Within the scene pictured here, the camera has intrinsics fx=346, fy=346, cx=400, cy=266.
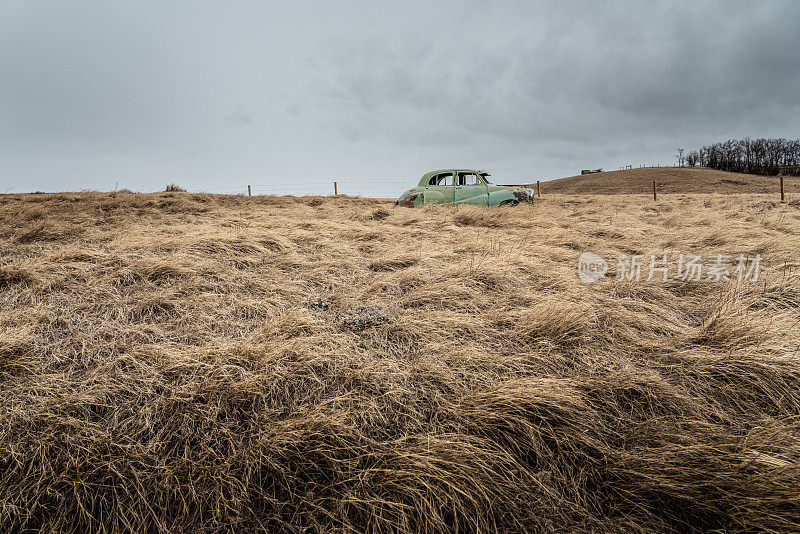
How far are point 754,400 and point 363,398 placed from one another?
2.17 meters

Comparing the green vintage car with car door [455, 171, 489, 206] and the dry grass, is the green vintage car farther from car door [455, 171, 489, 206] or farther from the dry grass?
the dry grass

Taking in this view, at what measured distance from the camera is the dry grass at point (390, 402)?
4.47 ft

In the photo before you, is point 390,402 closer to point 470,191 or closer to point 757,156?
point 470,191

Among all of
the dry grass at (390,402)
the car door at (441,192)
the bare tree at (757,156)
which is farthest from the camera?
the bare tree at (757,156)

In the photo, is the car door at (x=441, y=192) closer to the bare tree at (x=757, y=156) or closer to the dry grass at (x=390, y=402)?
the dry grass at (x=390, y=402)

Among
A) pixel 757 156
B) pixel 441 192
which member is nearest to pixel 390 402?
pixel 441 192

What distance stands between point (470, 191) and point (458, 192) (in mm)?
375

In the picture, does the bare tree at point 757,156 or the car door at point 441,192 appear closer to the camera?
the car door at point 441,192

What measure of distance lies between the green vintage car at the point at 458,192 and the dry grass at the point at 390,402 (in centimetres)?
683

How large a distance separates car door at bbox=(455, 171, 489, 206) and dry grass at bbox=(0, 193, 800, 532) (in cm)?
687

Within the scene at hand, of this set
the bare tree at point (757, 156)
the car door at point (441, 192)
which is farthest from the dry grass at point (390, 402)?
the bare tree at point (757, 156)

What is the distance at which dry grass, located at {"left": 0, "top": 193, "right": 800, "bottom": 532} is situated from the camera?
1.36 meters

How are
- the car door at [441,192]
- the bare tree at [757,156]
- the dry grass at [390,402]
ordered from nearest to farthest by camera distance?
the dry grass at [390,402] → the car door at [441,192] → the bare tree at [757,156]

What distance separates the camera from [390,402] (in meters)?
1.84
